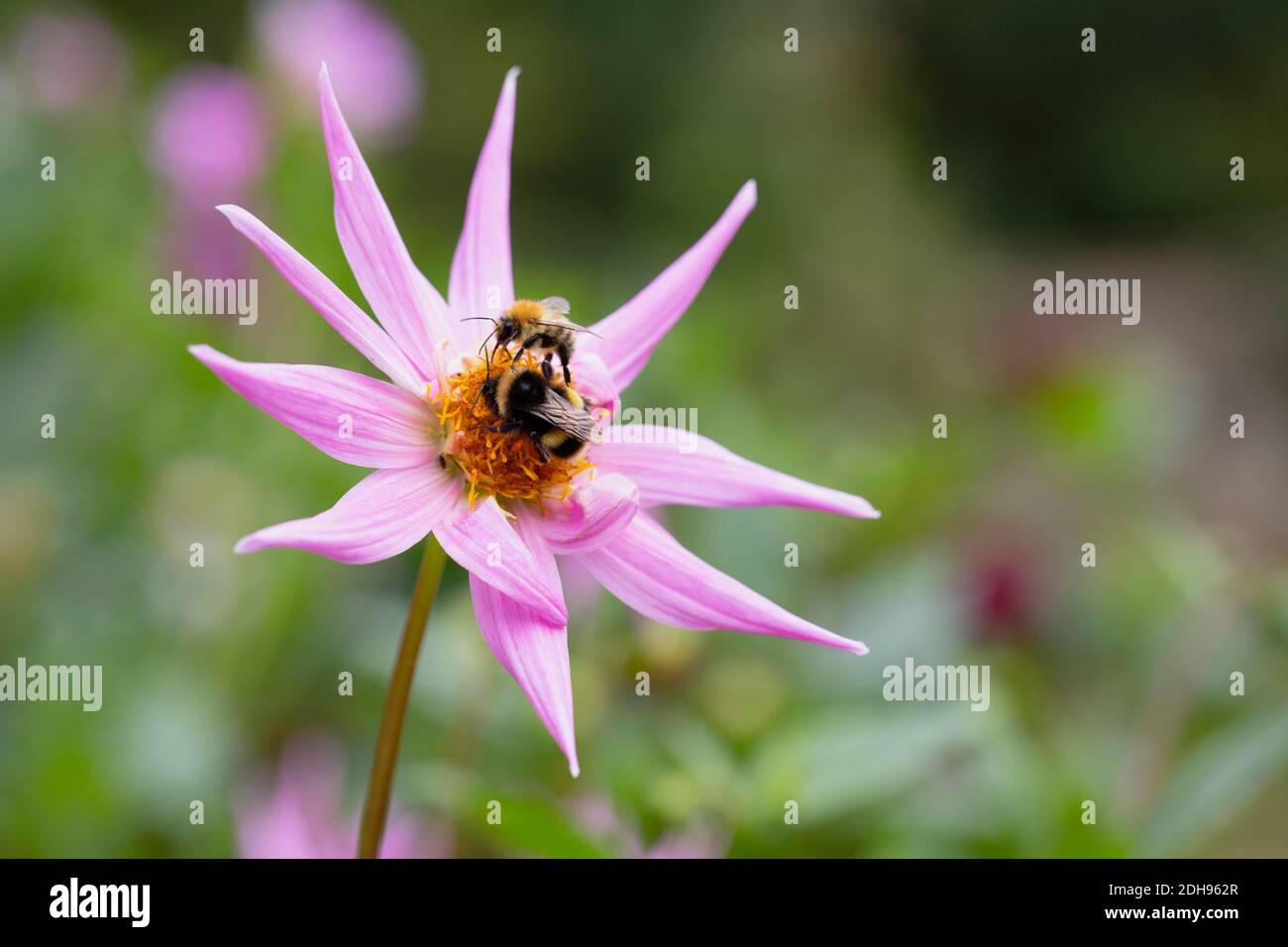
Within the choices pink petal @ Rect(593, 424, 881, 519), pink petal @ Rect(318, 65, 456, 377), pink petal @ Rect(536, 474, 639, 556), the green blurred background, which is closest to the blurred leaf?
the green blurred background

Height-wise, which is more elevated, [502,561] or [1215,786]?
[502,561]

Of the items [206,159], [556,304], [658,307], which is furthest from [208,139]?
[658,307]

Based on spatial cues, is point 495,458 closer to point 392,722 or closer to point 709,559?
point 392,722

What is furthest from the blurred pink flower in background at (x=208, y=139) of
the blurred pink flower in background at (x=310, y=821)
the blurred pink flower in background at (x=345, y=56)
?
the blurred pink flower in background at (x=310, y=821)

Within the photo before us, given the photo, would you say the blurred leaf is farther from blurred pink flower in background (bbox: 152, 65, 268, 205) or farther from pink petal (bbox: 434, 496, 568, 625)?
blurred pink flower in background (bbox: 152, 65, 268, 205)

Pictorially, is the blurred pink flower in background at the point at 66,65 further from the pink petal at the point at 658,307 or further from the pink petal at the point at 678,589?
the pink petal at the point at 678,589

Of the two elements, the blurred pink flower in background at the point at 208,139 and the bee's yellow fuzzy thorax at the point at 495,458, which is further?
the blurred pink flower in background at the point at 208,139
